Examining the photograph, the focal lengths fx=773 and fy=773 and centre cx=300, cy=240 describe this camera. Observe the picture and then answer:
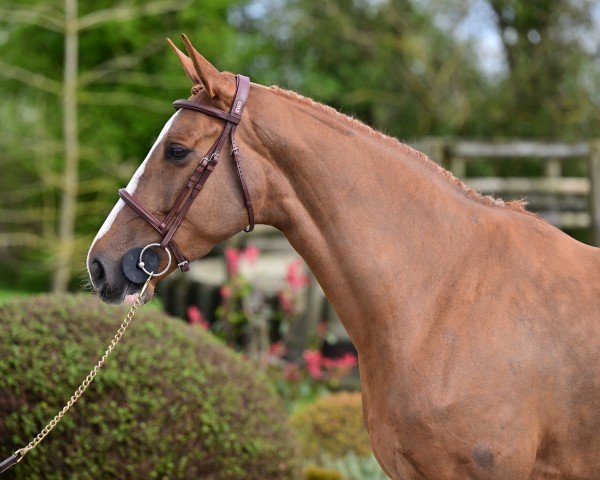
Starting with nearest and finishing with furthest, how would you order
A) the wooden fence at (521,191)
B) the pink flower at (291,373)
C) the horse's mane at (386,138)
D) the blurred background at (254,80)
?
the horse's mane at (386,138), the pink flower at (291,373), the wooden fence at (521,191), the blurred background at (254,80)

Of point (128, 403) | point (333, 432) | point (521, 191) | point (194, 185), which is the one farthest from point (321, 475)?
point (521, 191)

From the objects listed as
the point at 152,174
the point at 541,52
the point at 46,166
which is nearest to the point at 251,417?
the point at 152,174

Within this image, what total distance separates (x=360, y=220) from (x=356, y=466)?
2954 mm

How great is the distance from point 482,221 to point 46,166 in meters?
11.6

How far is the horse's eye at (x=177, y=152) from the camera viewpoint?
8.32ft

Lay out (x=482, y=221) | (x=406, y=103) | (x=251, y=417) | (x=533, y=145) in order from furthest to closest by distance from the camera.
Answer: (x=406, y=103) → (x=533, y=145) → (x=251, y=417) → (x=482, y=221)

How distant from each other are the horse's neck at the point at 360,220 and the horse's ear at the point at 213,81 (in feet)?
0.54

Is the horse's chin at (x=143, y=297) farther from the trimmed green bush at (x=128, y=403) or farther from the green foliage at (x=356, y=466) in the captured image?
the green foliage at (x=356, y=466)

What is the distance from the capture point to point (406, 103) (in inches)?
639

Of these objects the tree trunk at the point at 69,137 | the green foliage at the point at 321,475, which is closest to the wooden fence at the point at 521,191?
the tree trunk at the point at 69,137

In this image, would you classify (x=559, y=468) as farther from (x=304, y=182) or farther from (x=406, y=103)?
(x=406, y=103)

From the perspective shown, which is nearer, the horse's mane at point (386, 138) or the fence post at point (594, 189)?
the horse's mane at point (386, 138)

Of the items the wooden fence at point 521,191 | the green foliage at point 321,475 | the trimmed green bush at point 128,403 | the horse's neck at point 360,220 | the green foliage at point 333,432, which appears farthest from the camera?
the wooden fence at point 521,191

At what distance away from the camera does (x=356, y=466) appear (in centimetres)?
512
